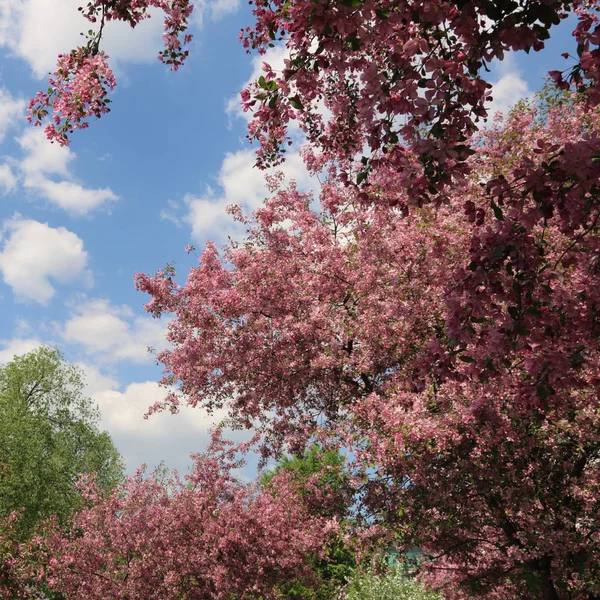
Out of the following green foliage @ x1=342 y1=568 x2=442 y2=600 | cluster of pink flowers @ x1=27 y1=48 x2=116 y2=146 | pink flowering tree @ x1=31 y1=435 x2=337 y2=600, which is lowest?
green foliage @ x1=342 y1=568 x2=442 y2=600

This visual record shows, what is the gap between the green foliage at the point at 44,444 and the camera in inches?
1187

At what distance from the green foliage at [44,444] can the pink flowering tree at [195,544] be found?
28.5 feet

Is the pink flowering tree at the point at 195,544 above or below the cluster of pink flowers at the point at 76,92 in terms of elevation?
below

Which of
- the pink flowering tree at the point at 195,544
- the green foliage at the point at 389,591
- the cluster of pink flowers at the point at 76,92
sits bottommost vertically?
the green foliage at the point at 389,591

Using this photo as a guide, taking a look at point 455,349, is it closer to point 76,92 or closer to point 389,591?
point 76,92

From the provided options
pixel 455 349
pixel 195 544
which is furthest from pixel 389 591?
pixel 455 349

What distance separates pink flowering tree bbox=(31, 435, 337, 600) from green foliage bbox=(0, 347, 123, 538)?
8677 mm

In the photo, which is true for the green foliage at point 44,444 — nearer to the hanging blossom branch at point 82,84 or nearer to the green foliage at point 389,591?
the green foliage at point 389,591

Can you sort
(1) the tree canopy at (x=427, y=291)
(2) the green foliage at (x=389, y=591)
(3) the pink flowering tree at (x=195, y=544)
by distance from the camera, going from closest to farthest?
(1) the tree canopy at (x=427, y=291) < (3) the pink flowering tree at (x=195, y=544) < (2) the green foliage at (x=389, y=591)

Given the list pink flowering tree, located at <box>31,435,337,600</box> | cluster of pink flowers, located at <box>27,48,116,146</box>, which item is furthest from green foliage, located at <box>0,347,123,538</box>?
cluster of pink flowers, located at <box>27,48,116,146</box>

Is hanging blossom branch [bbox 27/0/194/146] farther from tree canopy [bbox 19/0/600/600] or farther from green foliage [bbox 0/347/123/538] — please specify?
green foliage [bbox 0/347/123/538]

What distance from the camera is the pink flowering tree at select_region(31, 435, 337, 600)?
18.4 meters

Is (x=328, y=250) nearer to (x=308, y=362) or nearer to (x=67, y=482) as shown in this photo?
(x=308, y=362)

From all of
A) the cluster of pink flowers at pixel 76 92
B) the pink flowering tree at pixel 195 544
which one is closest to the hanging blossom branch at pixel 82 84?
the cluster of pink flowers at pixel 76 92
